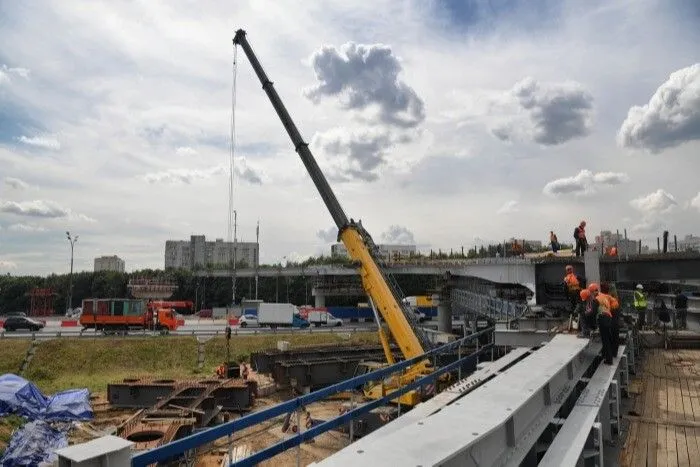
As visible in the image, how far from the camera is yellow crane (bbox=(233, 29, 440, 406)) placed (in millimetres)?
13984

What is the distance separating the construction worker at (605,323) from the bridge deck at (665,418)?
Answer: 0.92 metres

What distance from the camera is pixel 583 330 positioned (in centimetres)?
925

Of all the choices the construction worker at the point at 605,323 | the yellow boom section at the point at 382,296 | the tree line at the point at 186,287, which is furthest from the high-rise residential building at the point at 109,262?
the construction worker at the point at 605,323

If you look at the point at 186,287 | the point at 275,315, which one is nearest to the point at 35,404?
the point at 275,315

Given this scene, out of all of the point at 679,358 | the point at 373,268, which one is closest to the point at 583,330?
the point at 679,358

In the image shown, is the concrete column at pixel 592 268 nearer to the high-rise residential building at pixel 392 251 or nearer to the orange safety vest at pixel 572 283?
the orange safety vest at pixel 572 283

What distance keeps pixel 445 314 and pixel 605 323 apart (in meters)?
21.9

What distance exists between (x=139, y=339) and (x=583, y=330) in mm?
30521

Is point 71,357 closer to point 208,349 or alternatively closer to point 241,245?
point 208,349

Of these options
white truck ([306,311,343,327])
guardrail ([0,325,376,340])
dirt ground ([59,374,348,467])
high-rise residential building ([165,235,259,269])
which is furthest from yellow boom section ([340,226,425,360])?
high-rise residential building ([165,235,259,269])

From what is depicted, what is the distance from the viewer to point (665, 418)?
7414mm

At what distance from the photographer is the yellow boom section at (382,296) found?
1505 cm

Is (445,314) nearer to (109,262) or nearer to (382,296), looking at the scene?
(382,296)

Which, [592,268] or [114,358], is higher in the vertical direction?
[592,268]
